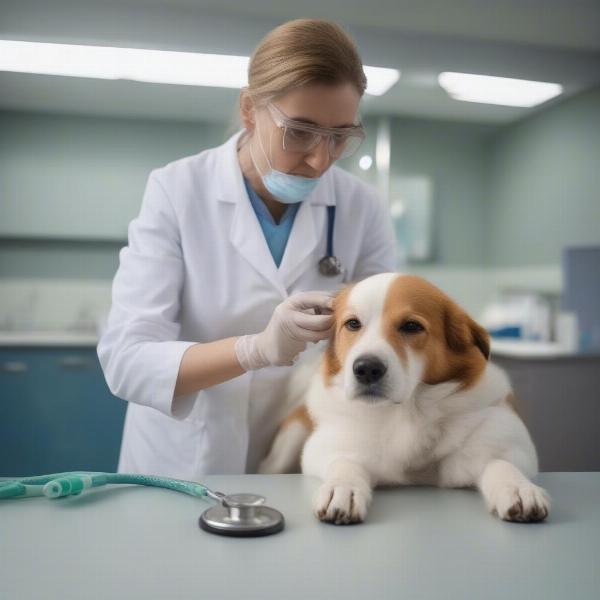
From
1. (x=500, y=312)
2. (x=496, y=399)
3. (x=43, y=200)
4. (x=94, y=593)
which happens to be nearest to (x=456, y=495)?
(x=496, y=399)

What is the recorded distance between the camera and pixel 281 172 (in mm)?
1261

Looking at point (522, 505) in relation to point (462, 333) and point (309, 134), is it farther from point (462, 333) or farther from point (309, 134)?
point (309, 134)

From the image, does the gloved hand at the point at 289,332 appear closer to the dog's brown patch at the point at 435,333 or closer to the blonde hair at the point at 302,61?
the dog's brown patch at the point at 435,333

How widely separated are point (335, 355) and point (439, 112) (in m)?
4.08

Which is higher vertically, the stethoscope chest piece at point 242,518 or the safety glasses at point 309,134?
the safety glasses at point 309,134

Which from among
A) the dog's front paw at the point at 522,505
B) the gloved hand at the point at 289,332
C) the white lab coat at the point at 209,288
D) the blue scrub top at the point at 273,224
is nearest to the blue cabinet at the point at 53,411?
the white lab coat at the point at 209,288

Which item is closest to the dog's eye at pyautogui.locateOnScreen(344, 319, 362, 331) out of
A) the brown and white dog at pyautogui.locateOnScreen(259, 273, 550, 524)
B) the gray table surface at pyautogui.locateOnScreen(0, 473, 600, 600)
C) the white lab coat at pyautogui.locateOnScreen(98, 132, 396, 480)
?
the brown and white dog at pyautogui.locateOnScreen(259, 273, 550, 524)

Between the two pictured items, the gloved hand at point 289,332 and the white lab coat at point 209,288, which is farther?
the white lab coat at point 209,288

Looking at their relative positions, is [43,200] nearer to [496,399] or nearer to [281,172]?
[281,172]

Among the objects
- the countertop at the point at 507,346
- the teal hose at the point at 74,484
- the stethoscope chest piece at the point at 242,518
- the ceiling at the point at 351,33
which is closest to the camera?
the stethoscope chest piece at the point at 242,518

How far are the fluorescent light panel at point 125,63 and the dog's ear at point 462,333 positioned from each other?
2791 millimetres

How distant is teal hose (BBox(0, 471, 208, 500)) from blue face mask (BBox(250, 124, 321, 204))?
2.04 ft

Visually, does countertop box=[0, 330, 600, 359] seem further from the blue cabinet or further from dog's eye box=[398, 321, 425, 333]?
dog's eye box=[398, 321, 425, 333]

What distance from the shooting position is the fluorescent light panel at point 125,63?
11.2 feet
